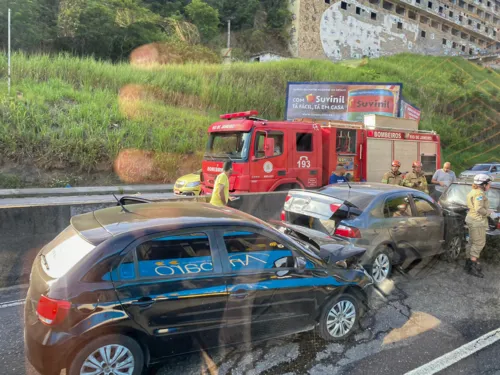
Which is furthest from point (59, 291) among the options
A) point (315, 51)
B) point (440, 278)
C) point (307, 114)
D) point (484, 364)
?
point (315, 51)

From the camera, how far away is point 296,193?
6.16 meters

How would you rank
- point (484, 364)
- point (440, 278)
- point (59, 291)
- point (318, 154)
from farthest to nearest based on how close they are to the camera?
1. point (318, 154)
2. point (440, 278)
3. point (484, 364)
4. point (59, 291)

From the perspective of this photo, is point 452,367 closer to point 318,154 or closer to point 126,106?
point 318,154

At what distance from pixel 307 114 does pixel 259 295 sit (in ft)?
44.6

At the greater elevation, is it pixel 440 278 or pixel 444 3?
pixel 444 3

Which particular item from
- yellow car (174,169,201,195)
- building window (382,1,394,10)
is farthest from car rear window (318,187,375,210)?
building window (382,1,394,10)

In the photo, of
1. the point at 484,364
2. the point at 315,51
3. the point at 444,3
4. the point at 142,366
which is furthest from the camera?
the point at 444,3

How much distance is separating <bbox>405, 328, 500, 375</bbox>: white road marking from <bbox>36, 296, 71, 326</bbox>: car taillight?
2.90m

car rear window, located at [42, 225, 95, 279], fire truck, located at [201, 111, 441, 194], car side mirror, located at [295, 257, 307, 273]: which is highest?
fire truck, located at [201, 111, 441, 194]

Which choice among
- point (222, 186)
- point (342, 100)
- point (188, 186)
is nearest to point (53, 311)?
point (222, 186)

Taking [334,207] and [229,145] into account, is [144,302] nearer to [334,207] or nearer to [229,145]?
[334,207]

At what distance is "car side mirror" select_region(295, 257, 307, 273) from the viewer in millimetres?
3623

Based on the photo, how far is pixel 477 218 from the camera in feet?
20.2

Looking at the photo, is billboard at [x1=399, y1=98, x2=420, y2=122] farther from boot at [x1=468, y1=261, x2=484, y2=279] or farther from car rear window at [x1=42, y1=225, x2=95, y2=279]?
car rear window at [x1=42, y1=225, x2=95, y2=279]
